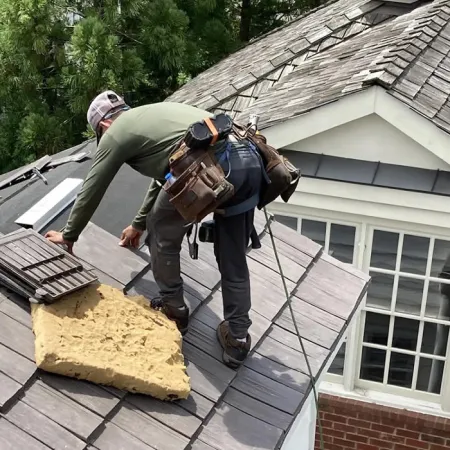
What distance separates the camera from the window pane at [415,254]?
6363 mm

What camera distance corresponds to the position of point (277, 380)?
12.0 ft

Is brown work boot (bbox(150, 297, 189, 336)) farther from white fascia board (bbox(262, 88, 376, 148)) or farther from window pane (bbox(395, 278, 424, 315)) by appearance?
window pane (bbox(395, 278, 424, 315))

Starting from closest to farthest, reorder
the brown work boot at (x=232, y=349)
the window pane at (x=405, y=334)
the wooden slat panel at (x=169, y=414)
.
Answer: the wooden slat panel at (x=169, y=414)
the brown work boot at (x=232, y=349)
the window pane at (x=405, y=334)

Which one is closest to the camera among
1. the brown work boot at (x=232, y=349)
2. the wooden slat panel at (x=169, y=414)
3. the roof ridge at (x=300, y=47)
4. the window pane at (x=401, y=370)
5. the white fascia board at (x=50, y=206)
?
the wooden slat panel at (x=169, y=414)

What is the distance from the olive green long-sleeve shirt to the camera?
339cm

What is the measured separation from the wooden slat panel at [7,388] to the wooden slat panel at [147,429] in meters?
0.43

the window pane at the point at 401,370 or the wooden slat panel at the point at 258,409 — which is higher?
the wooden slat panel at the point at 258,409

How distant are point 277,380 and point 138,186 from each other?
202cm

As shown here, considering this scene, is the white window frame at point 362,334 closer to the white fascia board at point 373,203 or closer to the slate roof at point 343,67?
the white fascia board at point 373,203

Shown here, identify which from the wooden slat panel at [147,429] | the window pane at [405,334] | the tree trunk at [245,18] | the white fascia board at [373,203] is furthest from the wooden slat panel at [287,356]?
the tree trunk at [245,18]

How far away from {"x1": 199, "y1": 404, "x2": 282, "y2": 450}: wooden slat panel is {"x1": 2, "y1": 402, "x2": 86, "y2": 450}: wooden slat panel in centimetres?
62

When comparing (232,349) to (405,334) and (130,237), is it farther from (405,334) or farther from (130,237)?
(405,334)

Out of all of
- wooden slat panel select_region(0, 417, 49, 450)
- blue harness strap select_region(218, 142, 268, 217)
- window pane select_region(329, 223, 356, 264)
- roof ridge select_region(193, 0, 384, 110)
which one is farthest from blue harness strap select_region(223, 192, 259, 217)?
roof ridge select_region(193, 0, 384, 110)

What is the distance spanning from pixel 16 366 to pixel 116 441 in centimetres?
55
